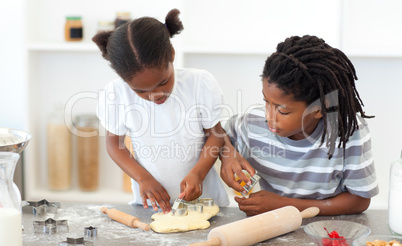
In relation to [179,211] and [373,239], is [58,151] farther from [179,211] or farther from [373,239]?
[373,239]

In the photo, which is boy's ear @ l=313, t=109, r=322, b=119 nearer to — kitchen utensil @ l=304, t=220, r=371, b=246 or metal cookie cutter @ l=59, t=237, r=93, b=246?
kitchen utensil @ l=304, t=220, r=371, b=246

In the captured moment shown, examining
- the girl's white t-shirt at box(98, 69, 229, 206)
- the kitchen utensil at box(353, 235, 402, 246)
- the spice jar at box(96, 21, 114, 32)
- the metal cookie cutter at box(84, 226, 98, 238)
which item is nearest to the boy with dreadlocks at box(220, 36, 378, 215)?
the girl's white t-shirt at box(98, 69, 229, 206)

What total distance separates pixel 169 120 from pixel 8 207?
60cm

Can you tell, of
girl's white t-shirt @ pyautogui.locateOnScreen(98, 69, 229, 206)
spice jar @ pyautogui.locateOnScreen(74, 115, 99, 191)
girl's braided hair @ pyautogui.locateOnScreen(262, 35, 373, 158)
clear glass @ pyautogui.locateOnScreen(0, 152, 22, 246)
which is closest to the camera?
clear glass @ pyautogui.locateOnScreen(0, 152, 22, 246)

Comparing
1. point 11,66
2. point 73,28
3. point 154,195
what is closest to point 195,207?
point 154,195

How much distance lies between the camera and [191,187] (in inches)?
52.4

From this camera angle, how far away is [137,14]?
2373 millimetres

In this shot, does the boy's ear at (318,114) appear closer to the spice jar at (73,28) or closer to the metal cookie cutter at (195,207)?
the metal cookie cutter at (195,207)

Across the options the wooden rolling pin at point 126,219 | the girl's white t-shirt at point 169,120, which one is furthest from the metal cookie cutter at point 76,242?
the girl's white t-shirt at point 169,120

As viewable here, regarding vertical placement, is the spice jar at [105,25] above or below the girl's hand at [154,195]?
above

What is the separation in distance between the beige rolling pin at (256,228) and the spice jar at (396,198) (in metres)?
0.20

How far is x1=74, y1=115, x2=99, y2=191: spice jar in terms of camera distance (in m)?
2.35

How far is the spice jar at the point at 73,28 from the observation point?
2.31 metres

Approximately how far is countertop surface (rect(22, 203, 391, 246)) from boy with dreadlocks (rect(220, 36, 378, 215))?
2.3 inches
